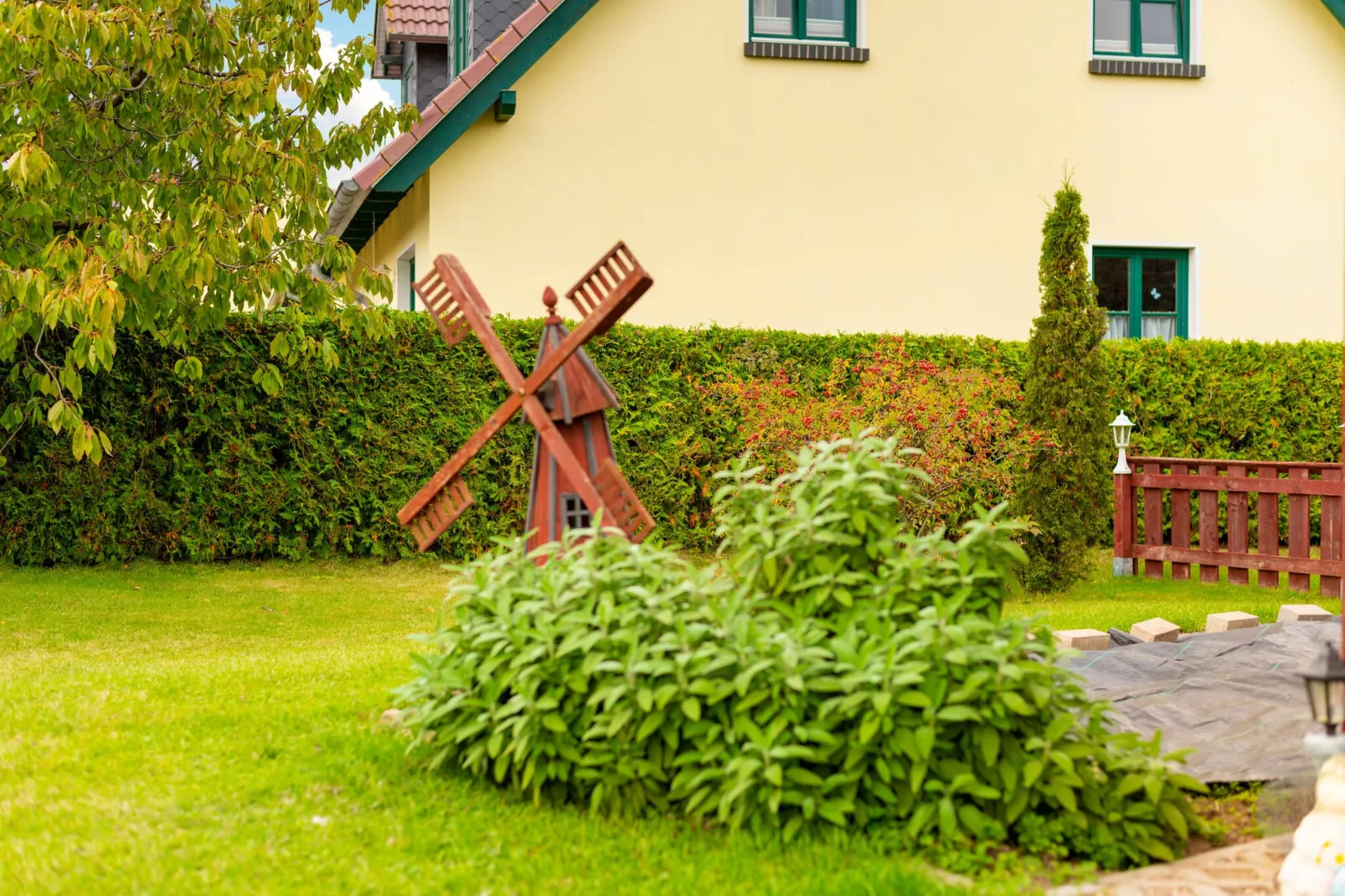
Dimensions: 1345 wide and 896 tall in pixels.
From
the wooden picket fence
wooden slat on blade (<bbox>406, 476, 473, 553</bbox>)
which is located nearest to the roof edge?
wooden slat on blade (<bbox>406, 476, 473, 553</bbox>)

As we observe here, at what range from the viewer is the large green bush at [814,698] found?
456cm

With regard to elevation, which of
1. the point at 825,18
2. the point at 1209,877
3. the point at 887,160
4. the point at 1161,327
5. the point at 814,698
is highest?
the point at 825,18

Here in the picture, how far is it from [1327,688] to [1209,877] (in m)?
0.76

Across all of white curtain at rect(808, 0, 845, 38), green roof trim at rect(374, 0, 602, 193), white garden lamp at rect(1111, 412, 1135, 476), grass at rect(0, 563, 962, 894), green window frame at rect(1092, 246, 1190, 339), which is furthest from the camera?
green window frame at rect(1092, 246, 1190, 339)

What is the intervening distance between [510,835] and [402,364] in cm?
954

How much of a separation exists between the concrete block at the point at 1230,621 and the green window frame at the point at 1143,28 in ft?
36.5

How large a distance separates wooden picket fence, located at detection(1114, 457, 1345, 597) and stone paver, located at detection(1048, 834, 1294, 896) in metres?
7.72

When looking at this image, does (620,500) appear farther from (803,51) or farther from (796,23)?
(796,23)

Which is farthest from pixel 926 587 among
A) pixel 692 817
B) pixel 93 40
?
pixel 93 40

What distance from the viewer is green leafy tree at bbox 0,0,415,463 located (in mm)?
9211

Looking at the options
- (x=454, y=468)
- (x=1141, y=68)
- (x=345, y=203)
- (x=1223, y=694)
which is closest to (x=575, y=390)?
(x=454, y=468)

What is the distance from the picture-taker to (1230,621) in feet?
28.3

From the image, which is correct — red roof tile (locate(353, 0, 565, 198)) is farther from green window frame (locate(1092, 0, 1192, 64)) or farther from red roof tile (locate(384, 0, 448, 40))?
green window frame (locate(1092, 0, 1192, 64))

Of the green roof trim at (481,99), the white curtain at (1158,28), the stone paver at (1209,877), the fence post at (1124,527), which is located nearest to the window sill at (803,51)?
the green roof trim at (481,99)
